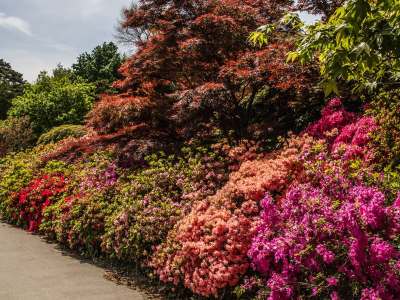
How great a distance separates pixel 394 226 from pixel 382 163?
118cm

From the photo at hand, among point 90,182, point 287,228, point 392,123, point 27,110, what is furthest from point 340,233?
point 27,110

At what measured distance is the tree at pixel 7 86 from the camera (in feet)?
148

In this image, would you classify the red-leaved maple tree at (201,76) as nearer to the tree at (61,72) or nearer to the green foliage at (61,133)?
the green foliage at (61,133)

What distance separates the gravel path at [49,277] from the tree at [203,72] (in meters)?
2.95

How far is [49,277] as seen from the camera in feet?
15.0

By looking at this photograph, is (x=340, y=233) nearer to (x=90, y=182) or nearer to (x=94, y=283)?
(x=94, y=283)

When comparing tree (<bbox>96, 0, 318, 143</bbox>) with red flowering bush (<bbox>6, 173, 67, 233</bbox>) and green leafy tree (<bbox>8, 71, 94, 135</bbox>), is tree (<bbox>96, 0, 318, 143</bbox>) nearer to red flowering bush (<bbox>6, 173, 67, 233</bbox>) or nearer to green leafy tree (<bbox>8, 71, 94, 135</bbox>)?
red flowering bush (<bbox>6, 173, 67, 233</bbox>)

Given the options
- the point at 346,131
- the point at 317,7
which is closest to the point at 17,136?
the point at 317,7

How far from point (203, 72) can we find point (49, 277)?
5.08 meters

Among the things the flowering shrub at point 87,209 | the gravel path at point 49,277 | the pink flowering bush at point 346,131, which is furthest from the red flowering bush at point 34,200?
the pink flowering bush at point 346,131

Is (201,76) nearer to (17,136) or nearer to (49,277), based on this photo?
(49,277)

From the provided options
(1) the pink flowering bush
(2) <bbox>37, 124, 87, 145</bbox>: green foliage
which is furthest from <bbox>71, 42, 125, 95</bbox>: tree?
(1) the pink flowering bush

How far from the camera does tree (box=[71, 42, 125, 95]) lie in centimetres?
3095

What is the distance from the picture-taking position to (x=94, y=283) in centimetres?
443
